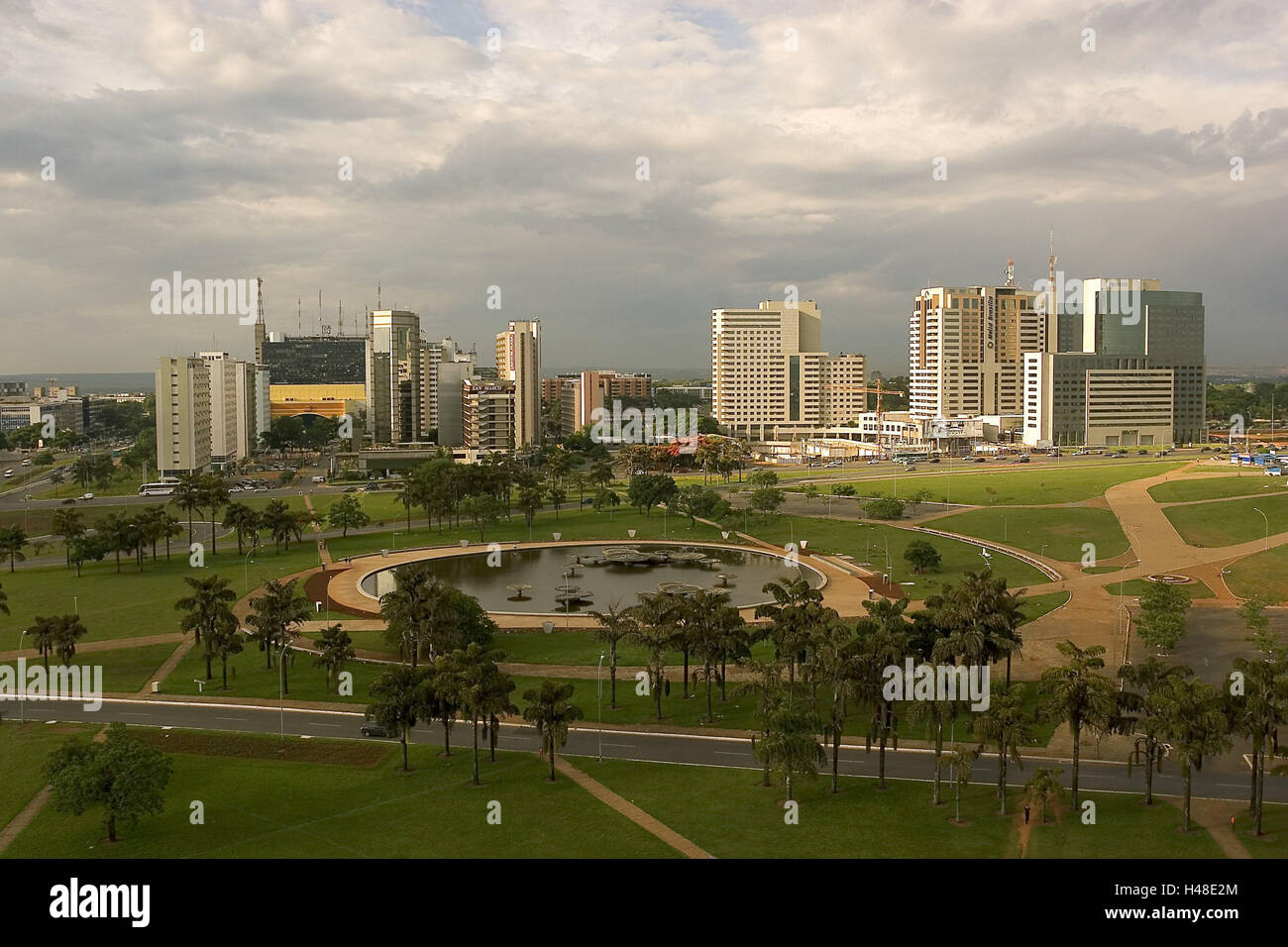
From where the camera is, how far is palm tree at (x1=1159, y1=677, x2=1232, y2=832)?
1289 inches

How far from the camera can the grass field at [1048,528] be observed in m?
83.0

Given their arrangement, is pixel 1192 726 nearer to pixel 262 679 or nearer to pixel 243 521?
pixel 262 679

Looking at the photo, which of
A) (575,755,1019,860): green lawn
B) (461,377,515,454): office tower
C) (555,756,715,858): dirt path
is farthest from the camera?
(461,377,515,454): office tower

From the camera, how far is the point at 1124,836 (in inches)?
1272

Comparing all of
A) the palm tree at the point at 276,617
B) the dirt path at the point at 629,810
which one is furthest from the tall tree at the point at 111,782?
the palm tree at the point at 276,617

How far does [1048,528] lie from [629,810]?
67490mm

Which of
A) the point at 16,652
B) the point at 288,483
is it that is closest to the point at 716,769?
the point at 16,652

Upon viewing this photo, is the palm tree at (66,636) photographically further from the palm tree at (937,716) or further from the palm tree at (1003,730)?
the palm tree at (1003,730)

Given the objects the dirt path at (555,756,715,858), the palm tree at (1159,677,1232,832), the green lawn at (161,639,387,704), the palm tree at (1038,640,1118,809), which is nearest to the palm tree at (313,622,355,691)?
the green lawn at (161,639,387,704)

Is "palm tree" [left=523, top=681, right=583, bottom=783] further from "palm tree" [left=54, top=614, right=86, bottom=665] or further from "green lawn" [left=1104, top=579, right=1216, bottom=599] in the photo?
"green lawn" [left=1104, top=579, right=1216, bottom=599]

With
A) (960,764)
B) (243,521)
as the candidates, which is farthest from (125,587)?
(960,764)

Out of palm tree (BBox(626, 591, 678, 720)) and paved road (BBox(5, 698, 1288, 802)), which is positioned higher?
palm tree (BBox(626, 591, 678, 720))

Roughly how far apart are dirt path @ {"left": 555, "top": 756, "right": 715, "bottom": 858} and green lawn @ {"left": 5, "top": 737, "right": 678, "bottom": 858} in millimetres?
319
